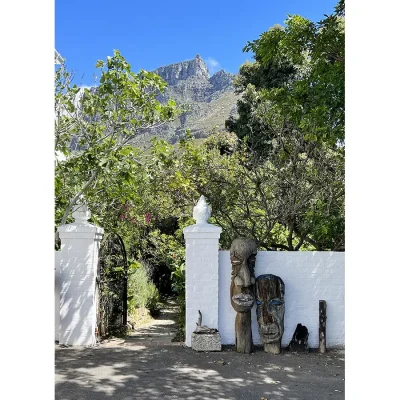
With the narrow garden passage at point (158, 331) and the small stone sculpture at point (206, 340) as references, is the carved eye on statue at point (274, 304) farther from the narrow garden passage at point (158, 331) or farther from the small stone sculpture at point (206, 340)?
the narrow garden passage at point (158, 331)

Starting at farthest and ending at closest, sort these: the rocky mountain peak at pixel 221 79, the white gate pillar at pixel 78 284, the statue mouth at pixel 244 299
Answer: the rocky mountain peak at pixel 221 79 → the white gate pillar at pixel 78 284 → the statue mouth at pixel 244 299

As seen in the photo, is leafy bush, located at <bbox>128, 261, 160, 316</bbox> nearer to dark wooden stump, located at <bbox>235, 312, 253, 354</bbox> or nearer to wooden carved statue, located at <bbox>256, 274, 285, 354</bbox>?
dark wooden stump, located at <bbox>235, 312, 253, 354</bbox>

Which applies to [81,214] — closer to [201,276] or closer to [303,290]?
[201,276]

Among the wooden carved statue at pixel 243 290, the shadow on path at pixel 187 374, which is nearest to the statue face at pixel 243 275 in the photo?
the wooden carved statue at pixel 243 290

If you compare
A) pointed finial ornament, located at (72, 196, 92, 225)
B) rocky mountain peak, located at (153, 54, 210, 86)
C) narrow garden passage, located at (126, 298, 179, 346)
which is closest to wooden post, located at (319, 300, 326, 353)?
narrow garden passage, located at (126, 298, 179, 346)

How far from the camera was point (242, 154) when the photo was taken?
8000 mm

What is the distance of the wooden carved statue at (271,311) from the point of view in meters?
5.66

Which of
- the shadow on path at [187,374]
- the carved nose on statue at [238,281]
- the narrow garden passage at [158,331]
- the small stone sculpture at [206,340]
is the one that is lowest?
the narrow garden passage at [158,331]

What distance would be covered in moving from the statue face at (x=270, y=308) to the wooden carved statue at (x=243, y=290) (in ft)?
0.39

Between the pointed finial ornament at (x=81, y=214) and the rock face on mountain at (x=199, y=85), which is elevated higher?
the rock face on mountain at (x=199, y=85)

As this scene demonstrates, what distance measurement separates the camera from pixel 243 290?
5.71 m

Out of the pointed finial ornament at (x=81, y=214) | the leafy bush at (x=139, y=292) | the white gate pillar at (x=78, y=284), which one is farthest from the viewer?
the leafy bush at (x=139, y=292)

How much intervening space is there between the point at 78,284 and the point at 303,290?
9.26 ft
